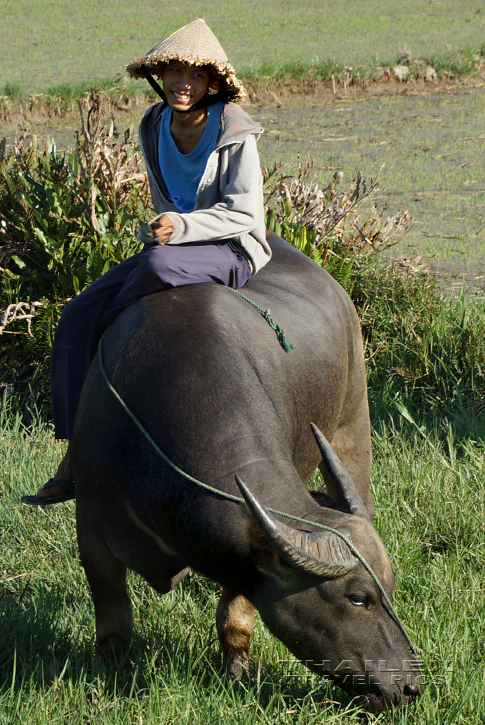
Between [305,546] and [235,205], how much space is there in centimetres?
125

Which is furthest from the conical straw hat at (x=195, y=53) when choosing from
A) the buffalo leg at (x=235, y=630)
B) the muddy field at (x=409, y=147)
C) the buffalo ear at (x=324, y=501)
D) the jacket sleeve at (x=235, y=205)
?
the muddy field at (x=409, y=147)

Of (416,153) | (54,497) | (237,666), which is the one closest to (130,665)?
(237,666)

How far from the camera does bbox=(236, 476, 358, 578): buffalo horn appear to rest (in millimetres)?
1962

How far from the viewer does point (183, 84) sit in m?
2.86

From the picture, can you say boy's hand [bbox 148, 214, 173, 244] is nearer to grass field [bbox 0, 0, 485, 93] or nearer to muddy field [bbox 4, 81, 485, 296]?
muddy field [bbox 4, 81, 485, 296]

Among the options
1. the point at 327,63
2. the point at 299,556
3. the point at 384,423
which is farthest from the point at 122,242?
the point at 327,63

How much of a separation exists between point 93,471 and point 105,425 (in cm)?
16

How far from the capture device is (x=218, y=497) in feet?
7.34

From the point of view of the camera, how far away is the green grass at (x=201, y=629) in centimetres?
246

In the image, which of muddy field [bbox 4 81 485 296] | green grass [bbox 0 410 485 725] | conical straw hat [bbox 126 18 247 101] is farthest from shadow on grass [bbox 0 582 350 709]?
muddy field [bbox 4 81 485 296]

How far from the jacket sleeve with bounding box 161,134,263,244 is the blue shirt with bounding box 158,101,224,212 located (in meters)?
0.13

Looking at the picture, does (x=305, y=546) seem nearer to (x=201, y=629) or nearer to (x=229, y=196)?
(x=201, y=629)

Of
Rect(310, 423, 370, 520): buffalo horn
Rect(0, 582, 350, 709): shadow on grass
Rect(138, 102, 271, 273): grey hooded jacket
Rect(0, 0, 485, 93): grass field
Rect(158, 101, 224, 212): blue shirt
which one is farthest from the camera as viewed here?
Rect(0, 0, 485, 93): grass field

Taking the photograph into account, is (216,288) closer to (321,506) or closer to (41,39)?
(321,506)
